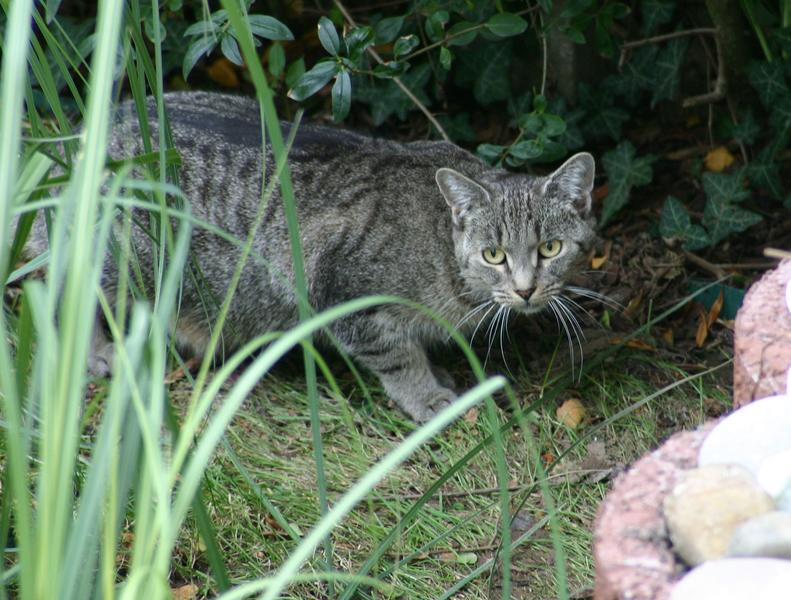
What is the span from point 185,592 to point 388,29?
6.28 feet

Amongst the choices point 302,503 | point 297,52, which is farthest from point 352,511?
point 297,52

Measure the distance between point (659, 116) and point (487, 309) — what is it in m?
1.44

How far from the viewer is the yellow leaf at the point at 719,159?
4.16 metres

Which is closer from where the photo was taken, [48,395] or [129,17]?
[48,395]

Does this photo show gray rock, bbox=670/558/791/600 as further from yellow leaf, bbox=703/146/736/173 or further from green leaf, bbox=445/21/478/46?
yellow leaf, bbox=703/146/736/173

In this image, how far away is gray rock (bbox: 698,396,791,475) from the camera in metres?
1.77

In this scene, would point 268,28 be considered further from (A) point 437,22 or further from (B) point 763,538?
(B) point 763,538

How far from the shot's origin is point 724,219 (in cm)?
381

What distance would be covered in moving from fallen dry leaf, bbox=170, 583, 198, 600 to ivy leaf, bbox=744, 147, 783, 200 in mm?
2531

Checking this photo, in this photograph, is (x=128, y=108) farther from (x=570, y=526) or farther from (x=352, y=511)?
(x=570, y=526)

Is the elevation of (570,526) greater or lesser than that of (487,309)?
lesser

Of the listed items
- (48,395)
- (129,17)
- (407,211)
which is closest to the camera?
(48,395)

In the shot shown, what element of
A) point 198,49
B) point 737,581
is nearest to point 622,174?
point 198,49

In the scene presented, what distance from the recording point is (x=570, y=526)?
9.41ft
